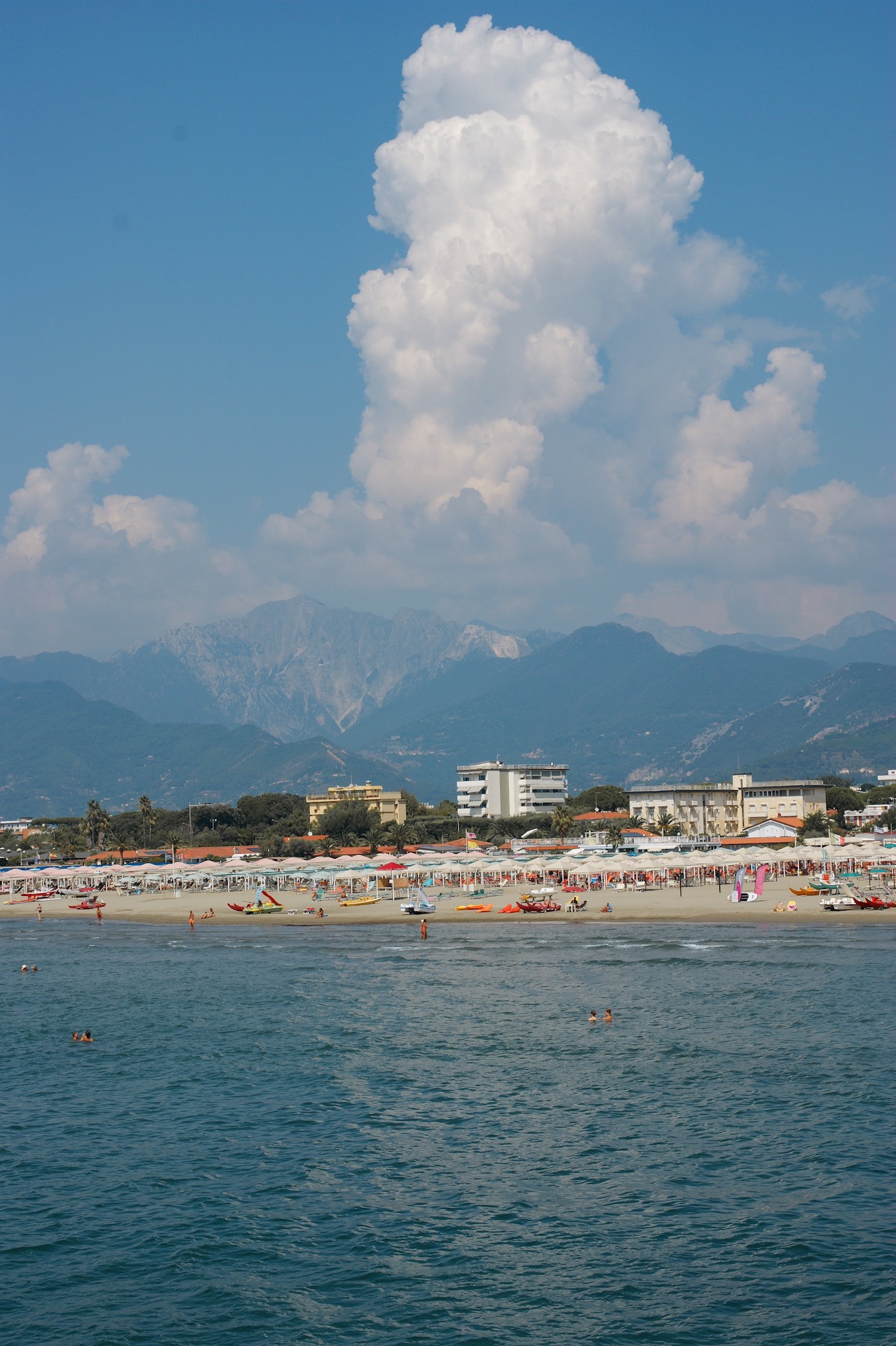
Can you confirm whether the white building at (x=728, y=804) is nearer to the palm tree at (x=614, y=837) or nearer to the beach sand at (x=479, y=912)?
the palm tree at (x=614, y=837)

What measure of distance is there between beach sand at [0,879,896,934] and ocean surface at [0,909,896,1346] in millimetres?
21018

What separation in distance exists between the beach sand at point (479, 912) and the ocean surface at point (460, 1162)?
21.0 m

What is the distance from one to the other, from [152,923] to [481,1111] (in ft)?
202

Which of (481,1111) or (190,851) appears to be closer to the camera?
(481,1111)

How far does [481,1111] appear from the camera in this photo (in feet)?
98.7

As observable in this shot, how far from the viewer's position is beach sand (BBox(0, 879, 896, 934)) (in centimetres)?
7125

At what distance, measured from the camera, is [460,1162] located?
86.4ft

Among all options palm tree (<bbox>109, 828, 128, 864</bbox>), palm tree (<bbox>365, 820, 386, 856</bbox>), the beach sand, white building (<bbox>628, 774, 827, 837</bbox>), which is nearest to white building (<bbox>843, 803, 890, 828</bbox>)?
white building (<bbox>628, 774, 827, 837</bbox>)

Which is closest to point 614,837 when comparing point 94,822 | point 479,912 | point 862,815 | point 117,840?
point 479,912

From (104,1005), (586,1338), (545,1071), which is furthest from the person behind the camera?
(104,1005)

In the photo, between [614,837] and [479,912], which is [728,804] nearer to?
[614,837]

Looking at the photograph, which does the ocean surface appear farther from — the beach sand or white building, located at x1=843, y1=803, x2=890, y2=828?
white building, located at x1=843, y1=803, x2=890, y2=828

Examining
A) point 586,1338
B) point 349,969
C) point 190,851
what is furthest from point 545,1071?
point 190,851

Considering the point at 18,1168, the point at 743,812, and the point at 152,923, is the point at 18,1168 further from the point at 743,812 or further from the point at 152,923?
the point at 743,812
